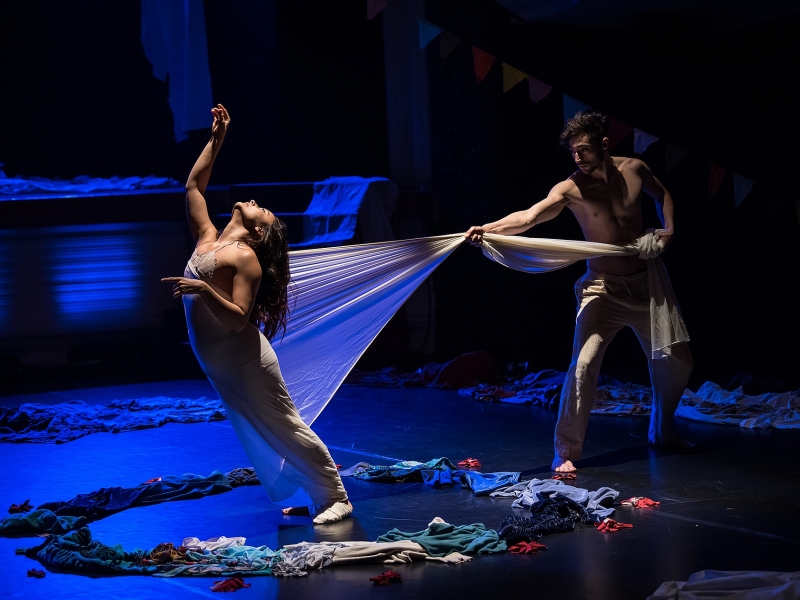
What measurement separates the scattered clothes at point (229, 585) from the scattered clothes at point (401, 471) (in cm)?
161

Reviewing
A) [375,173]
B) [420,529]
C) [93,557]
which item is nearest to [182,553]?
[93,557]

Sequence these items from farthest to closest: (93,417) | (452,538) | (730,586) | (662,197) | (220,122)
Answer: (93,417), (662,197), (220,122), (452,538), (730,586)

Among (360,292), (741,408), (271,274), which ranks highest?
(271,274)

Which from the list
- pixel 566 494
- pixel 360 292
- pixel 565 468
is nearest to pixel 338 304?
pixel 360 292

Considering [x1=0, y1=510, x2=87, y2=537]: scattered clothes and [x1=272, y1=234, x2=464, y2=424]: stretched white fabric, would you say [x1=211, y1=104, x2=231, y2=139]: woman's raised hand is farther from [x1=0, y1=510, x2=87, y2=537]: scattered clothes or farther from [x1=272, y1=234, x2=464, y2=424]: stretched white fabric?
[x1=0, y1=510, x2=87, y2=537]: scattered clothes

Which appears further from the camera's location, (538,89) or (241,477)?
(538,89)

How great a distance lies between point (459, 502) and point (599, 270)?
1.62 meters

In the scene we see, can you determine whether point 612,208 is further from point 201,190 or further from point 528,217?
point 201,190

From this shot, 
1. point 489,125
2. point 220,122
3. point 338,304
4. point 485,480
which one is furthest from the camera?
point 489,125

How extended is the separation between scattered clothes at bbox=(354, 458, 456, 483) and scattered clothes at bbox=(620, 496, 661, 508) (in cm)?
105

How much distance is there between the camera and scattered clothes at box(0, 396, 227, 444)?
6.70 metres

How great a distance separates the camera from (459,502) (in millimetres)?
4613

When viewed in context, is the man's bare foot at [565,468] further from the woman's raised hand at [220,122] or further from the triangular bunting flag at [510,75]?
the triangular bunting flag at [510,75]

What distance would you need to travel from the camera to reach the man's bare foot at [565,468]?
507 centimetres
